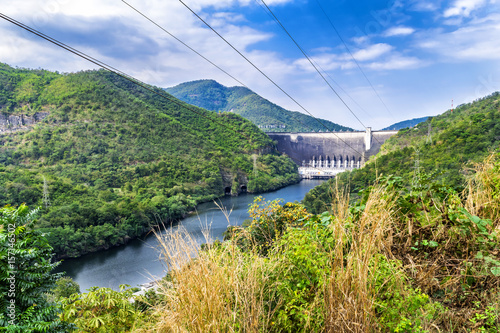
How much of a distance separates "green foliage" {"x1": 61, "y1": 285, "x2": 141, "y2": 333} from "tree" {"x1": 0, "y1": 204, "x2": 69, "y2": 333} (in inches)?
10.6

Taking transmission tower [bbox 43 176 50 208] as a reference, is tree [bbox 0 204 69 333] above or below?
above

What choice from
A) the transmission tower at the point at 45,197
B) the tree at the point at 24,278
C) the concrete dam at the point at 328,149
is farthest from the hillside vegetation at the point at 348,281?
the concrete dam at the point at 328,149

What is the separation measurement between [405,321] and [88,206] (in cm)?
2047

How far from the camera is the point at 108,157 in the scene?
31031 millimetres

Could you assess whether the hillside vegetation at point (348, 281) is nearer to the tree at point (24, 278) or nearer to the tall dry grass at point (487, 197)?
the tall dry grass at point (487, 197)

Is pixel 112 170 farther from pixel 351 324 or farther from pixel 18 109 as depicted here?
pixel 351 324

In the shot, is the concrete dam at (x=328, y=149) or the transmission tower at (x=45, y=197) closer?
the transmission tower at (x=45, y=197)

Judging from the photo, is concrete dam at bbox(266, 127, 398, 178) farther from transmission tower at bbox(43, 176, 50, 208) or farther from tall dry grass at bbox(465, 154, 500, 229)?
tall dry grass at bbox(465, 154, 500, 229)

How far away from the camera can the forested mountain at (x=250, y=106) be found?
7325cm

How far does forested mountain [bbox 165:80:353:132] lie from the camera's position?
73250 mm

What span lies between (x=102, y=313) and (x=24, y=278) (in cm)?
64

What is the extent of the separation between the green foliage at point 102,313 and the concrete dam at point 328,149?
41236 mm

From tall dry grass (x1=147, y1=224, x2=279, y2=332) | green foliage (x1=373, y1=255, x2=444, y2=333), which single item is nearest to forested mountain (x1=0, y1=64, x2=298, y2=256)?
tall dry grass (x1=147, y1=224, x2=279, y2=332)

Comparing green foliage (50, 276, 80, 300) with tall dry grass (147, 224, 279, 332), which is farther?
green foliage (50, 276, 80, 300)
